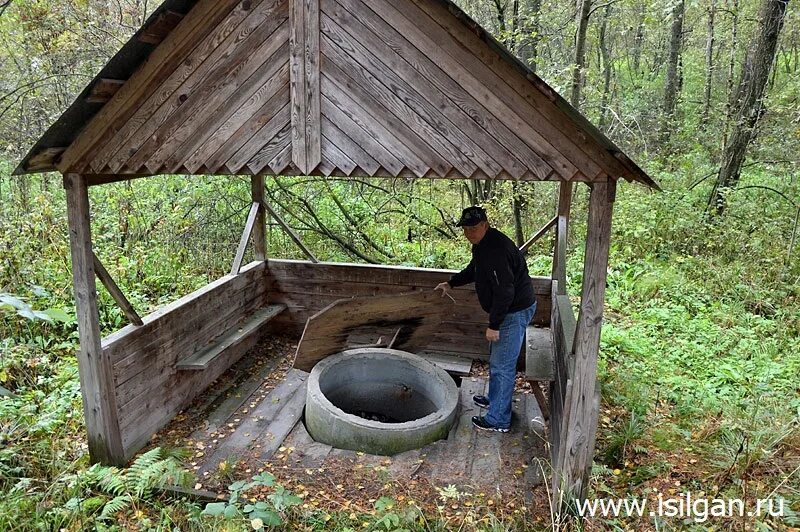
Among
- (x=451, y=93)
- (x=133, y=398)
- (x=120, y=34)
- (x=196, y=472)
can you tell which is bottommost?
(x=196, y=472)

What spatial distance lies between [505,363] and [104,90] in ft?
13.7

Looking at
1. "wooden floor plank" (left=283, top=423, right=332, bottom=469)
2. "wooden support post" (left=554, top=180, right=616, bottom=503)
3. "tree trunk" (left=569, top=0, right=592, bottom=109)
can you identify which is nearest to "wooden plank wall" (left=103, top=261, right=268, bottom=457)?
"wooden floor plank" (left=283, top=423, right=332, bottom=469)

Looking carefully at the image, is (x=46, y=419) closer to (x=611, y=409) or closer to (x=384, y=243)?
(x=611, y=409)

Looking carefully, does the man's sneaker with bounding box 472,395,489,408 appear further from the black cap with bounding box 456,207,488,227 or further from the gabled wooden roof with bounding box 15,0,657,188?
the gabled wooden roof with bounding box 15,0,657,188

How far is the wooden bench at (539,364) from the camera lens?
192 inches

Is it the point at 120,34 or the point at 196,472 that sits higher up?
the point at 120,34

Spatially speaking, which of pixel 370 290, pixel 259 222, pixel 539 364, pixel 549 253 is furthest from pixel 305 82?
pixel 549 253

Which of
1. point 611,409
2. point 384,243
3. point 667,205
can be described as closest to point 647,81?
point 667,205

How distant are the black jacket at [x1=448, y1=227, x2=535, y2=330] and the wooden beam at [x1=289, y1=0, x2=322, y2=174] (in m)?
2.05

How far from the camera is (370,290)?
734 centimetres

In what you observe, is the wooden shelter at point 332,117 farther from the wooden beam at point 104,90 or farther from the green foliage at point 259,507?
the green foliage at point 259,507

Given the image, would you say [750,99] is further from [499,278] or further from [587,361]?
[587,361]

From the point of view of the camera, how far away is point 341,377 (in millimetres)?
6062

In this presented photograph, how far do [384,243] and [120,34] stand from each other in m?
6.31
